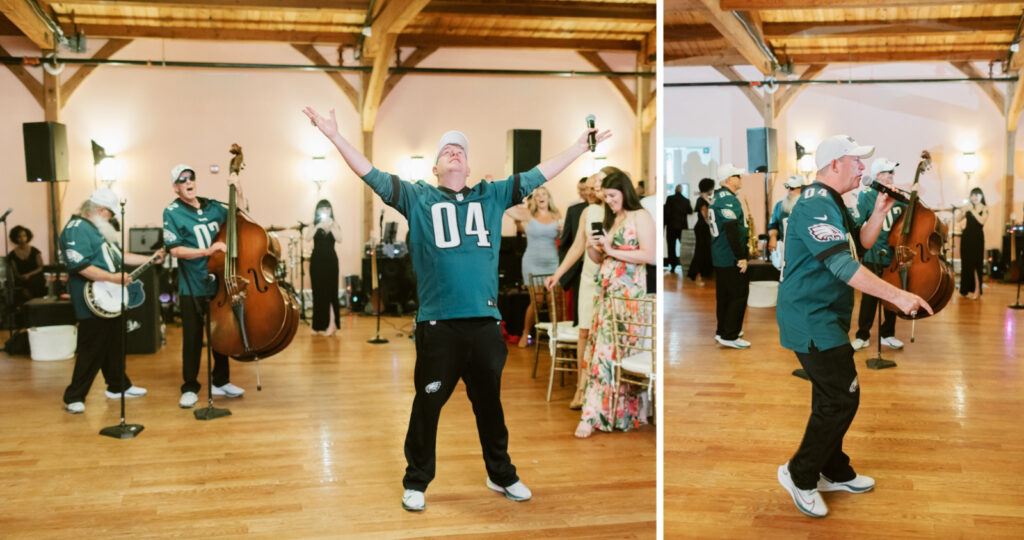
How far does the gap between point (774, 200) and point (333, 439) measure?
2245mm

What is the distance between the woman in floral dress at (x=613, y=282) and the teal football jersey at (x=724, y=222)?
3.19ft

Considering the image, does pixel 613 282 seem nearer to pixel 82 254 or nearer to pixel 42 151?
pixel 82 254

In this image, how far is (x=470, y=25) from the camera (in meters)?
3.69

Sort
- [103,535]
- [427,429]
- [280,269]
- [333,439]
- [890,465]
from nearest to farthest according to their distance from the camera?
1. [890,465]
2. [103,535]
3. [427,429]
4. [333,439]
5. [280,269]

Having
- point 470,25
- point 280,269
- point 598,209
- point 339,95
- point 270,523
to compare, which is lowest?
point 270,523

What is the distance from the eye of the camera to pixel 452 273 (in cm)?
265

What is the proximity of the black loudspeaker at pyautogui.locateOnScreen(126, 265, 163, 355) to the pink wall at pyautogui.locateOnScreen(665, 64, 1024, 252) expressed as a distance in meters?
2.70

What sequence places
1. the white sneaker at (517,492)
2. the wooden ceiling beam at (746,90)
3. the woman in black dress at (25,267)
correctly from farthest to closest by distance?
1. the woman in black dress at (25,267)
2. the white sneaker at (517,492)
3. the wooden ceiling beam at (746,90)

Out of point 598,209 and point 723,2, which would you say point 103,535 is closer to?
point 598,209

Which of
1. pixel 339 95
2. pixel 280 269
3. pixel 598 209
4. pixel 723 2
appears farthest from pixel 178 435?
pixel 723 2

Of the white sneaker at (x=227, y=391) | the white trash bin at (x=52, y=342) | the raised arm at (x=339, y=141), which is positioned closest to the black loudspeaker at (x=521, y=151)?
the raised arm at (x=339, y=141)

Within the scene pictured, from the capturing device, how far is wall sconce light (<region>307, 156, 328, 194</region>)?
3.58 m

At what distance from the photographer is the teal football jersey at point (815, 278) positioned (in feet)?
6.81

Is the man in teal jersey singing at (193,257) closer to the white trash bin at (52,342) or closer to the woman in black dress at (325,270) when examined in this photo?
the woman in black dress at (325,270)
